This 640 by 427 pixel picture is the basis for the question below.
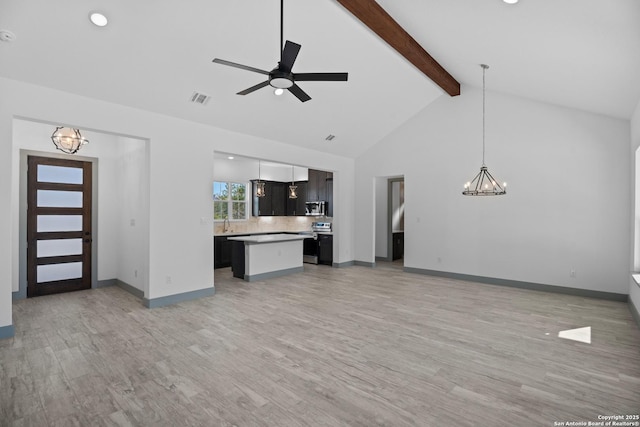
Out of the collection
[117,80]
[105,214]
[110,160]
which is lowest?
[105,214]

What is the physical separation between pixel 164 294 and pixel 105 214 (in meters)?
2.53

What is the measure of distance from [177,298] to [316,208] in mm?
5152

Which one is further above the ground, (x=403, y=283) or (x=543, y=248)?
(x=543, y=248)

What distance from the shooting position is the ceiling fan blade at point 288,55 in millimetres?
2800

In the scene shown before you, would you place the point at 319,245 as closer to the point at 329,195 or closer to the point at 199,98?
the point at 329,195

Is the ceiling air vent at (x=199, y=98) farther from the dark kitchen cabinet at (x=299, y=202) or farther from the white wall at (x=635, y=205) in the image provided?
the white wall at (x=635, y=205)

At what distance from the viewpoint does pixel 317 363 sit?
10.2 ft

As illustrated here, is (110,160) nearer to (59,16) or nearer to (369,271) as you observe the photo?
(59,16)

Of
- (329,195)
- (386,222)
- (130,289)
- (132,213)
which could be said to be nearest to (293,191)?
(329,195)

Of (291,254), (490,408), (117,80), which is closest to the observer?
(490,408)

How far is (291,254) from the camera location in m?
7.59

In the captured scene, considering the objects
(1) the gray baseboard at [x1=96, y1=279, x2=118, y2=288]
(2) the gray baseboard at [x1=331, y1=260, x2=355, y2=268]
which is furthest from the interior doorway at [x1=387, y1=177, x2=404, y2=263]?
(1) the gray baseboard at [x1=96, y1=279, x2=118, y2=288]

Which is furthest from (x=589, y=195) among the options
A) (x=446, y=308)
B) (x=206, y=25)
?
(x=206, y=25)

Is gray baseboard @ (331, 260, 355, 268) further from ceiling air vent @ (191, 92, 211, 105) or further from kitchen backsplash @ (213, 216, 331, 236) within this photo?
ceiling air vent @ (191, 92, 211, 105)
